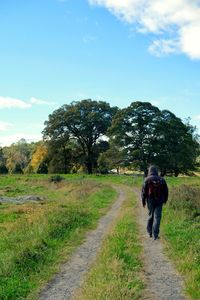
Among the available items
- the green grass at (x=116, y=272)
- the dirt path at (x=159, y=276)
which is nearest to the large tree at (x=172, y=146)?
the green grass at (x=116, y=272)

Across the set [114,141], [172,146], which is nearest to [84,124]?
[114,141]

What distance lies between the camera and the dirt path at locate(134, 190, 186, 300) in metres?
8.46

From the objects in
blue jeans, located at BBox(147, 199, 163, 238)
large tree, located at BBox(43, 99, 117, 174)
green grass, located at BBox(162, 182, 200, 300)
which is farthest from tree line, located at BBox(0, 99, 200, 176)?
blue jeans, located at BBox(147, 199, 163, 238)

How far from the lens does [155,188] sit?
47.7ft

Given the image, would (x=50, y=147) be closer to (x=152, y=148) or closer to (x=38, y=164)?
(x=38, y=164)

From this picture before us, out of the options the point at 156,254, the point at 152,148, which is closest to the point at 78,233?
the point at 156,254

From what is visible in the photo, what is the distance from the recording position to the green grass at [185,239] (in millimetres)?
9258

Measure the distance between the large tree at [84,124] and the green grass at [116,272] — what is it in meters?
67.5

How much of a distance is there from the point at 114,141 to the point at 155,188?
160 ft

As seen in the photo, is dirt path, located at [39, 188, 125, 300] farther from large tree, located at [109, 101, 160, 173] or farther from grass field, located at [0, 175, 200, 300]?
large tree, located at [109, 101, 160, 173]

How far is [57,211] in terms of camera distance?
20141mm

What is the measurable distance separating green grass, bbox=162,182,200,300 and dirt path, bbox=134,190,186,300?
0.21 m

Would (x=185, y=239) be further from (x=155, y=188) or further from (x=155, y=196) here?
(x=155, y=188)

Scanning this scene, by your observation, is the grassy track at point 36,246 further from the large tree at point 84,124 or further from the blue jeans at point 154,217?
the large tree at point 84,124
